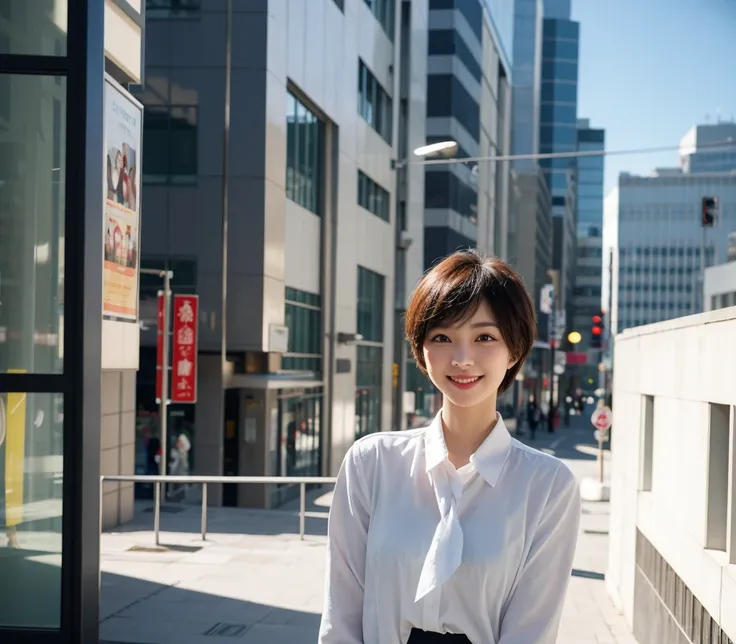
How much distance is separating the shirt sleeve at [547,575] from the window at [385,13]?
34318 mm

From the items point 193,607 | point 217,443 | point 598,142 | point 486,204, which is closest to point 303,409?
point 217,443

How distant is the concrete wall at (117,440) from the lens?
63.1 feet

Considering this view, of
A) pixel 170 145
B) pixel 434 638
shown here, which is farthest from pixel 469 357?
pixel 170 145

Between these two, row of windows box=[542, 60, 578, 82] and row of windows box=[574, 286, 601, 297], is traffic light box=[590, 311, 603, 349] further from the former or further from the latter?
row of windows box=[574, 286, 601, 297]

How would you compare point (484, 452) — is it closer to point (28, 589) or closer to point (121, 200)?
point (28, 589)

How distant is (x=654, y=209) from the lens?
167 m

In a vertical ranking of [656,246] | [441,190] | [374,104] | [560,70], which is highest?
[560,70]

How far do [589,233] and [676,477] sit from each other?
602 feet

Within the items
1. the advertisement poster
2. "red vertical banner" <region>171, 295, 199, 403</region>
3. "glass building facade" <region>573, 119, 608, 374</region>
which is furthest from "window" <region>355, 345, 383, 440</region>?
"glass building facade" <region>573, 119, 608, 374</region>

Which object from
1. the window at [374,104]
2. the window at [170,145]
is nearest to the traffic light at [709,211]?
the window at [374,104]

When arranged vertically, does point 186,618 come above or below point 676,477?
below

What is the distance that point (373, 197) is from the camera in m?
37.4

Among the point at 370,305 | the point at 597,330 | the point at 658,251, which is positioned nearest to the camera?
the point at 370,305

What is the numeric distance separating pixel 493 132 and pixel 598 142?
115088mm
